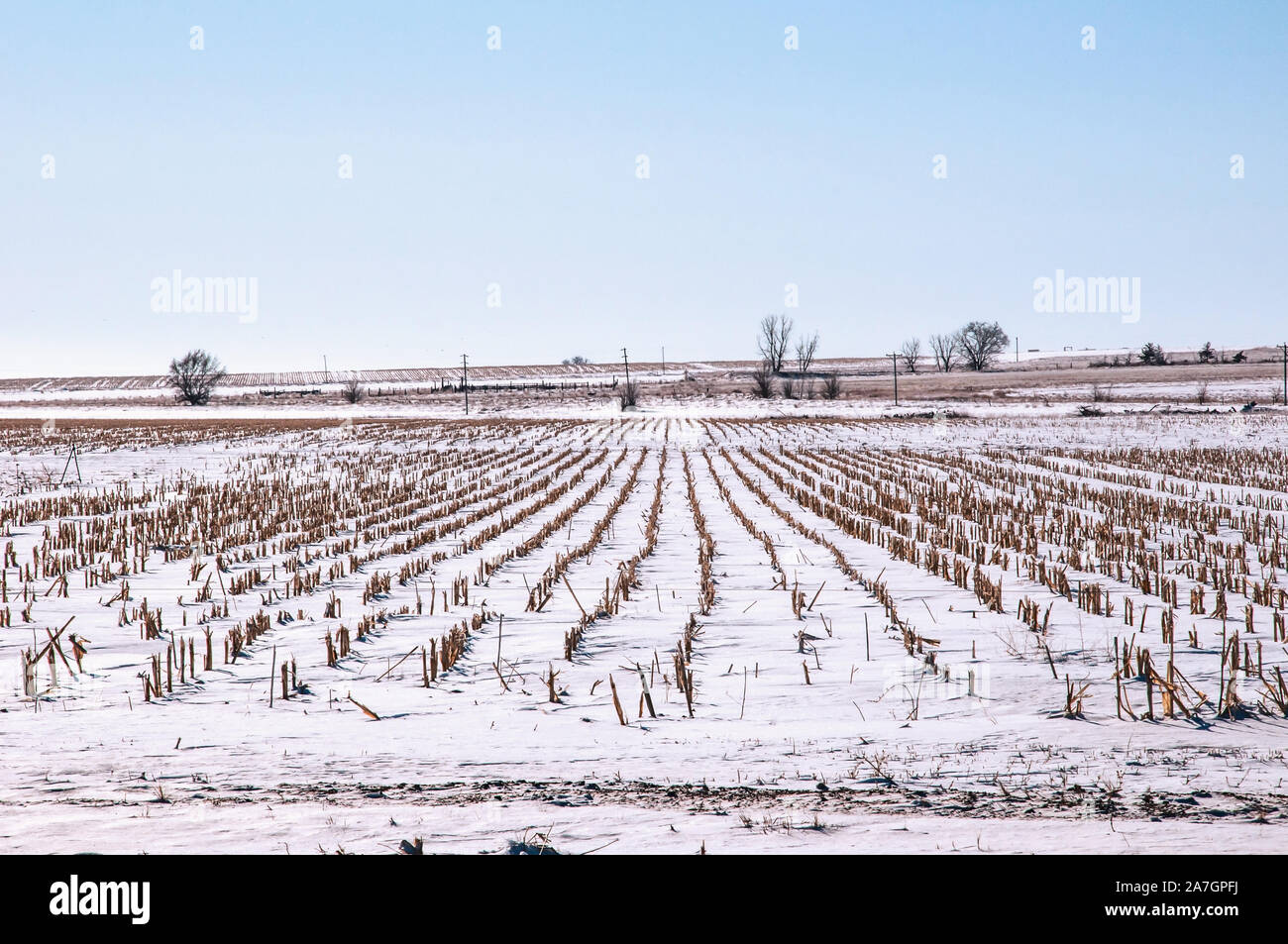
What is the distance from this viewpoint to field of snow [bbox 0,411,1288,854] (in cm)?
384

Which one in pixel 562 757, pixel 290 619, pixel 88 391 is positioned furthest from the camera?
pixel 88 391

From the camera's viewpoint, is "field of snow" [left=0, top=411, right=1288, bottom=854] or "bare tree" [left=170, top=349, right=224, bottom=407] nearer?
"field of snow" [left=0, top=411, right=1288, bottom=854]

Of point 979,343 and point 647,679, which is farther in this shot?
point 979,343

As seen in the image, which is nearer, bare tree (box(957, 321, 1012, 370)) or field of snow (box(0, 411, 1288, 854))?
field of snow (box(0, 411, 1288, 854))

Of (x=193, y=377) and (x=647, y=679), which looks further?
(x=193, y=377)

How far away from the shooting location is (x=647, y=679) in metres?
6.27

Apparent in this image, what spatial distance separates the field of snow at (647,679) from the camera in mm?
3844

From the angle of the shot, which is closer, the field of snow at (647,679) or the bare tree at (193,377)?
the field of snow at (647,679)

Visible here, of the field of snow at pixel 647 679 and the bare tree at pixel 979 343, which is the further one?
the bare tree at pixel 979 343

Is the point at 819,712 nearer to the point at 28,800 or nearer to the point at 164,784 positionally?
the point at 164,784

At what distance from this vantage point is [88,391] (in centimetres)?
12275

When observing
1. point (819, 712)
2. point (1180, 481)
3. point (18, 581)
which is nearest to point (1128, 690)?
point (819, 712)
